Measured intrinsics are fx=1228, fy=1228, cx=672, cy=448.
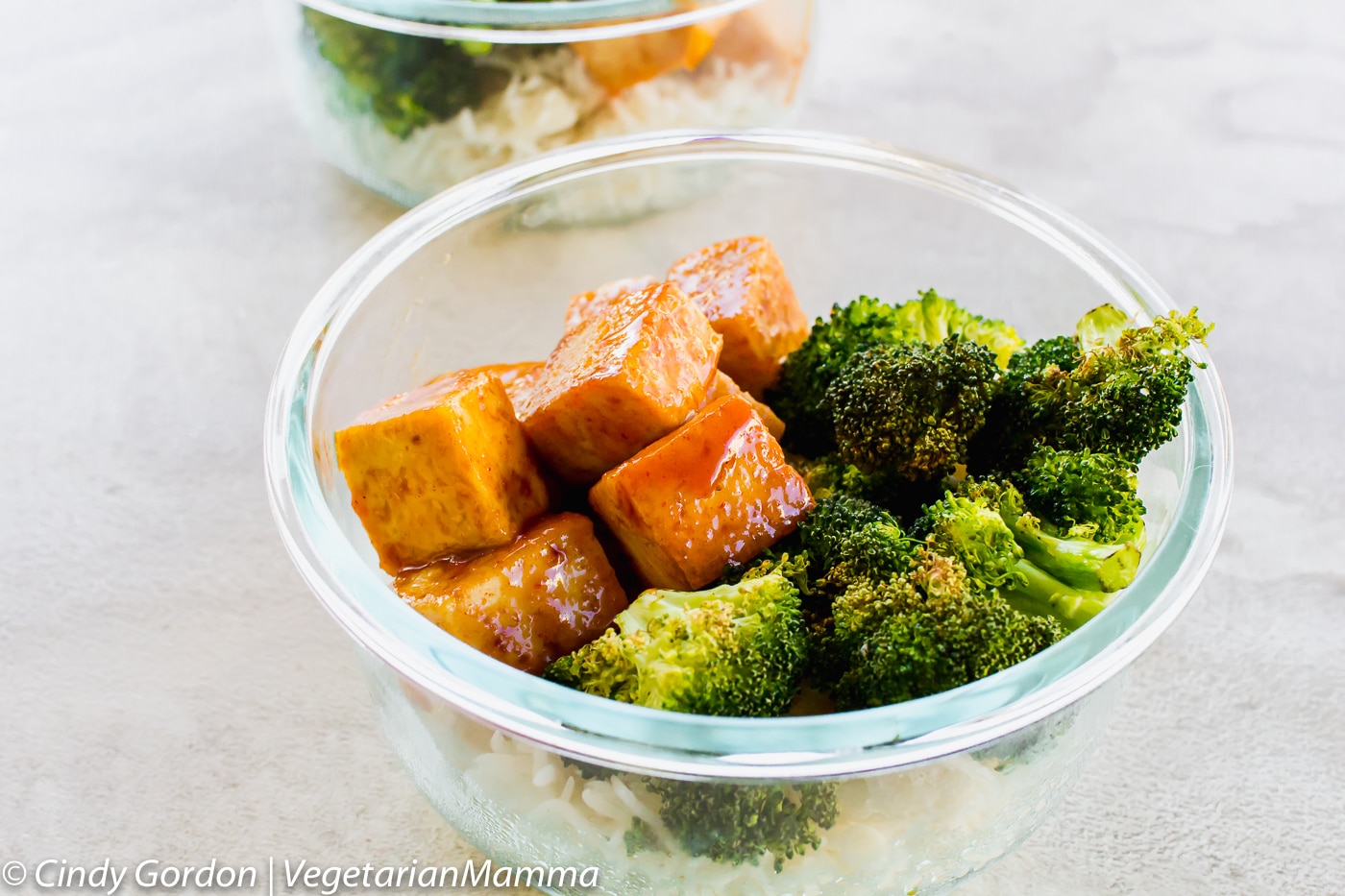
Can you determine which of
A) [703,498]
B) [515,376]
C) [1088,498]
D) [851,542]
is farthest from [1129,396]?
[515,376]

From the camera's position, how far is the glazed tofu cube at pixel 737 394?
1.58 m

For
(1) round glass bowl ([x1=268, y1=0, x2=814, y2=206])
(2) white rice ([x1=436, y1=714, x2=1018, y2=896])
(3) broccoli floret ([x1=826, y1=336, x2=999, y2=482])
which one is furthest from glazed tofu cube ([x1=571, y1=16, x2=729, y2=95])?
(2) white rice ([x1=436, y1=714, x2=1018, y2=896])

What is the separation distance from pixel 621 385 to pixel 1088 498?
21.4 inches

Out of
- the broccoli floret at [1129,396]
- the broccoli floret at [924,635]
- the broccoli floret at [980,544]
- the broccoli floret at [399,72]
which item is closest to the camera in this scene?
the broccoli floret at [924,635]

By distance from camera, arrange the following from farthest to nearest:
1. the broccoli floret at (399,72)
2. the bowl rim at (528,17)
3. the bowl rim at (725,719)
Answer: the broccoli floret at (399,72) < the bowl rim at (528,17) < the bowl rim at (725,719)

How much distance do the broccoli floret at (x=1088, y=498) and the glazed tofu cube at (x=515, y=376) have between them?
2.14ft

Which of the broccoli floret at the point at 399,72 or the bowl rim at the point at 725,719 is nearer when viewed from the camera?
the bowl rim at the point at 725,719

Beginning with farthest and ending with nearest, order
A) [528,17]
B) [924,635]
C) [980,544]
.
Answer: [528,17] → [980,544] → [924,635]

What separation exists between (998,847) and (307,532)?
0.85 metres

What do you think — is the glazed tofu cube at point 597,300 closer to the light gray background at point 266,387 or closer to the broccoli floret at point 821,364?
the broccoli floret at point 821,364

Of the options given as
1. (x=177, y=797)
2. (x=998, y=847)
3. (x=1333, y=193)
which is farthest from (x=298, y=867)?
(x=1333, y=193)

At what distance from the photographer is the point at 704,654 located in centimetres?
124

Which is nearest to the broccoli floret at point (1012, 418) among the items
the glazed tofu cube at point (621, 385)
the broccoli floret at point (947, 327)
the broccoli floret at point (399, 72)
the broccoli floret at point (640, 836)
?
the broccoli floret at point (947, 327)

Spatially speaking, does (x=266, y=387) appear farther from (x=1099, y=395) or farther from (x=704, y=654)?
(x=1099, y=395)
